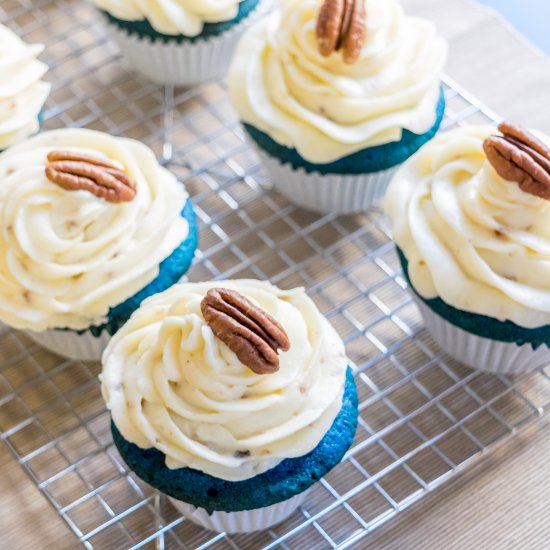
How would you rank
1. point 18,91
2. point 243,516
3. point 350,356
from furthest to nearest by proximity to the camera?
point 18,91
point 350,356
point 243,516

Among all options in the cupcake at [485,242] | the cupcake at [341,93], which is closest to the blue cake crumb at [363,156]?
the cupcake at [341,93]

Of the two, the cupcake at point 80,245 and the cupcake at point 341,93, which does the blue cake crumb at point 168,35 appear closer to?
the cupcake at point 341,93

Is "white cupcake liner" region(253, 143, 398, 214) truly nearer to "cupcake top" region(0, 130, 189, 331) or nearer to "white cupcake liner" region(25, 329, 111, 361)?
"cupcake top" region(0, 130, 189, 331)

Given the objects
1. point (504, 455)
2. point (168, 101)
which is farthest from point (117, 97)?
point (504, 455)

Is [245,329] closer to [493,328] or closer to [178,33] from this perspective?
[493,328]

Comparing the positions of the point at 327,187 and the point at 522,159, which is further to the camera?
the point at 327,187

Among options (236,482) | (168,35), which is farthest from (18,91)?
(236,482)

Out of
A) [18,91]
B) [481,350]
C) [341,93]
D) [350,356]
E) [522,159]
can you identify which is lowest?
[350,356]

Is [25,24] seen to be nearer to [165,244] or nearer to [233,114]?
[233,114]
